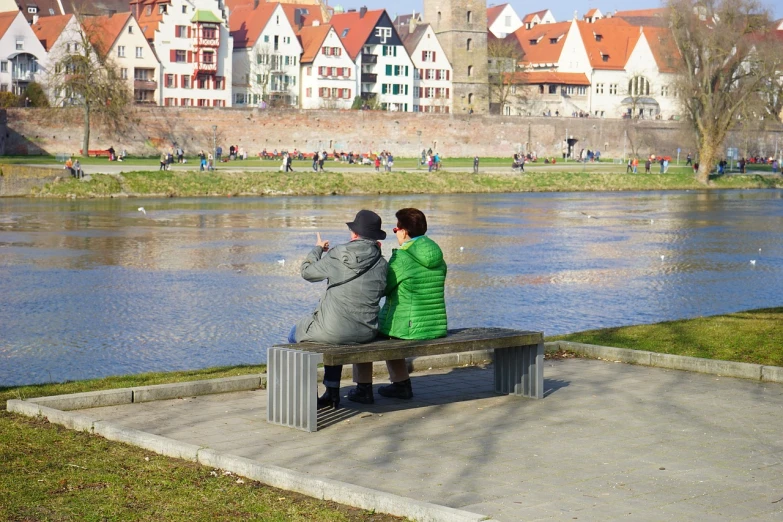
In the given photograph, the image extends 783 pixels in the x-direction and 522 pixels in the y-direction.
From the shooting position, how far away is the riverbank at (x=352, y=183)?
2250 inches

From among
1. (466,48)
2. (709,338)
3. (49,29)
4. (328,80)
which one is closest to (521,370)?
(709,338)

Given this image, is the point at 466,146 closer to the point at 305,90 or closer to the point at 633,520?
the point at 305,90

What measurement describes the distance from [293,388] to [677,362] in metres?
4.87

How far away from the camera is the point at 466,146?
10781cm

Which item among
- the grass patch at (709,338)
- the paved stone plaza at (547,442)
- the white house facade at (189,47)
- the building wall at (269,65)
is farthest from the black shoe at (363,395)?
the building wall at (269,65)

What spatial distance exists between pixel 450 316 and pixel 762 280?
10578mm

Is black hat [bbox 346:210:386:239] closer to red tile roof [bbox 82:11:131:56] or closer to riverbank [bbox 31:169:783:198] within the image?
riverbank [bbox 31:169:783:198]

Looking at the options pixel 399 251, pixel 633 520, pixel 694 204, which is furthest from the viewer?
pixel 694 204

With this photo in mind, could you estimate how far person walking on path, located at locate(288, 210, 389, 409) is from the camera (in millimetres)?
9883

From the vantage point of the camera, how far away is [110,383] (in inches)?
450

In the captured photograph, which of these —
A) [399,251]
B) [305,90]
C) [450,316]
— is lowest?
[450,316]

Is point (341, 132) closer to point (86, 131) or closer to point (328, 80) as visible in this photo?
point (328, 80)

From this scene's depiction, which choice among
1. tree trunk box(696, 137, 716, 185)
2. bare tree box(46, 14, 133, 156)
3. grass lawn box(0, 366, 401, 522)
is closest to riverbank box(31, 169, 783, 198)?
tree trunk box(696, 137, 716, 185)

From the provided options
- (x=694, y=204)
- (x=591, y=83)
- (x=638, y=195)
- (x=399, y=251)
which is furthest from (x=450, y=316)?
(x=591, y=83)
